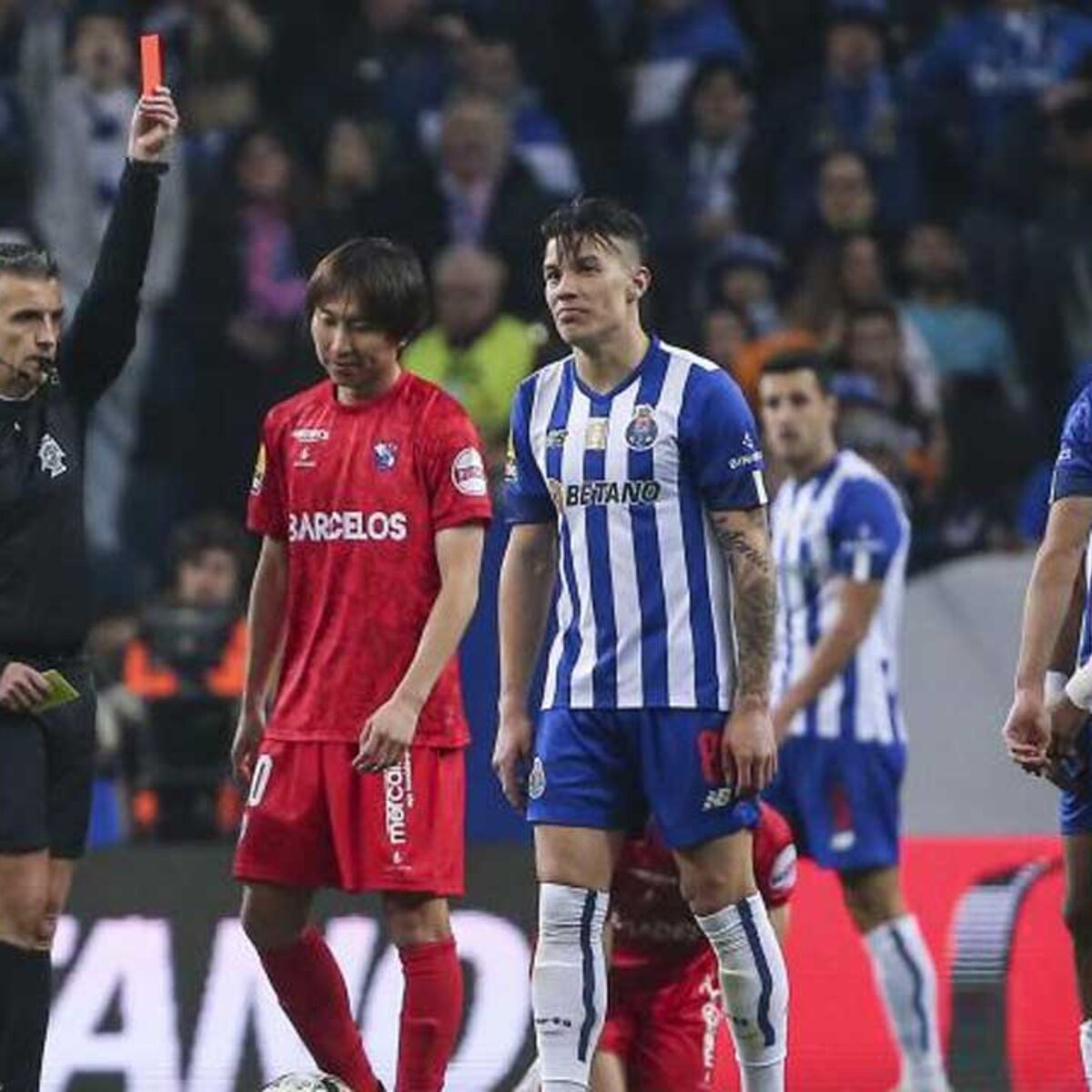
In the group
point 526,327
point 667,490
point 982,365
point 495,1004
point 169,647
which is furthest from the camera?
point 982,365

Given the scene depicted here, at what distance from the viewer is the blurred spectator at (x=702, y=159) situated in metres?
14.9

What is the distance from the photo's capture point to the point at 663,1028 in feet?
26.0

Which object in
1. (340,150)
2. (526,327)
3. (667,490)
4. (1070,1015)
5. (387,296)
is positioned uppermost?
(340,150)

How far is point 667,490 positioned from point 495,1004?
2.38 m

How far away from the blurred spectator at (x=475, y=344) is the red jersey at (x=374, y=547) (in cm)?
533

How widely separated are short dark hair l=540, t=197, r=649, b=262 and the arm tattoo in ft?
2.23

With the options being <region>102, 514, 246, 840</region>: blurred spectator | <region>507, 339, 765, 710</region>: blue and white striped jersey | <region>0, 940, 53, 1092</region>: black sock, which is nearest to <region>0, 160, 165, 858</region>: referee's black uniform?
<region>0, 940, 53, 1092</region>: black sock

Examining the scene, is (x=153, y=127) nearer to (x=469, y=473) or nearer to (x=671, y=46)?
(x=469, y=473)

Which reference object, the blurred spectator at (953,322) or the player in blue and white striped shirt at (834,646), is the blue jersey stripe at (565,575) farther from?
the blurred spectator at (953,322)

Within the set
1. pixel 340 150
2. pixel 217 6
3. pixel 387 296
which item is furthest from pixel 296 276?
pixel 387 296

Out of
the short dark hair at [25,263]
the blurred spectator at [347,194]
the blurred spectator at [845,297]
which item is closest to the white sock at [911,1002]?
the short dark hair at [25,263]

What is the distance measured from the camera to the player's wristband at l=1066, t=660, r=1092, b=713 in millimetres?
7328

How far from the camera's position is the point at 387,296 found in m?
7.74

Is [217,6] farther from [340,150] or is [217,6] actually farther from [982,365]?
[982,365]
